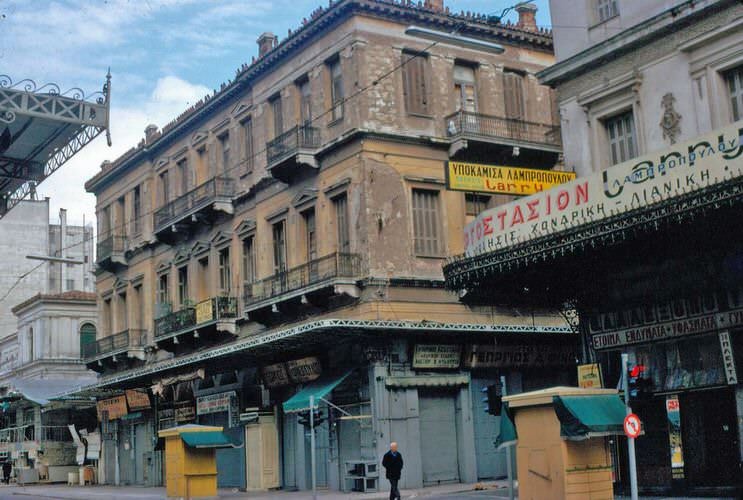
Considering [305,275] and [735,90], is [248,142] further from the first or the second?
[735,90]

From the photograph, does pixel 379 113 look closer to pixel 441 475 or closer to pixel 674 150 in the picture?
pixel 441 475

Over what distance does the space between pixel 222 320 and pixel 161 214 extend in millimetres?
7128

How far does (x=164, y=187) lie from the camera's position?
43406 mm

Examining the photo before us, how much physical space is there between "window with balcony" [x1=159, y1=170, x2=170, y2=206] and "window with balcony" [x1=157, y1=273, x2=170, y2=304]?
317cm

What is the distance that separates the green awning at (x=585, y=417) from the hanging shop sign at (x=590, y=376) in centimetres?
530

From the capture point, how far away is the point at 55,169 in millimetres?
21172

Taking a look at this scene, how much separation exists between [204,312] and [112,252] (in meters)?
10.9

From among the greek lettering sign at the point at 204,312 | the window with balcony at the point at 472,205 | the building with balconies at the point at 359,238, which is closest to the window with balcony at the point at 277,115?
the building with balconies at the point at 359,238

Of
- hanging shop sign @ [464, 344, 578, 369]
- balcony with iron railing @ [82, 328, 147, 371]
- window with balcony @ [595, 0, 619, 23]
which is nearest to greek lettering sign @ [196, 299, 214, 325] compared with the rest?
balcony with iron railing @ [82, 328, 147, 371]

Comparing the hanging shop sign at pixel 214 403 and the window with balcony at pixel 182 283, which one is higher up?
the window with balcony at pixel 182 283

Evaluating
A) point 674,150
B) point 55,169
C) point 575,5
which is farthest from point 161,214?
point 674,150

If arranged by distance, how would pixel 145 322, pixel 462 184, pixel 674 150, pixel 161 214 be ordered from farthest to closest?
pixel 145 322, pixel 161 214, pixel 462 184, pixel 674 150

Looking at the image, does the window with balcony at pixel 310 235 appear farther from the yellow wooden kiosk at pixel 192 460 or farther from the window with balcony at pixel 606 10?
the window with balcony at pixel 606 10

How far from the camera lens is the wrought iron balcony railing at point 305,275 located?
3017 cm
